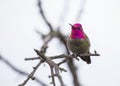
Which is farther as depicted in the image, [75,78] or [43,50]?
[75,78]

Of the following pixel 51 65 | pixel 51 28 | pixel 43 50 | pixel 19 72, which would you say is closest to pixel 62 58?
pixel 43 50

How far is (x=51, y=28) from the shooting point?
2891mm

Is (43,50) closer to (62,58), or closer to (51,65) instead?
(62,58)

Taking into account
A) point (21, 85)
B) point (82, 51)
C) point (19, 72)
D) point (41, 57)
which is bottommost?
point (82, 51)

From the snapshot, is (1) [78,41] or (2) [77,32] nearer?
(2) [77,32]

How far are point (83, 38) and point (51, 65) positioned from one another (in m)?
3.96

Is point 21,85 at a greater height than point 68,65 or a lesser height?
greater

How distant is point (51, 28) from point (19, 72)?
22.8 inches

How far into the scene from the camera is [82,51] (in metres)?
5.53

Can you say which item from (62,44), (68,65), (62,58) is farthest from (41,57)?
(62,44)

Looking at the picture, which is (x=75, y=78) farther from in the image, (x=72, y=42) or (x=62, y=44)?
(x=72, y=42)

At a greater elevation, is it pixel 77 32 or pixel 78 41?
pixel 77 32

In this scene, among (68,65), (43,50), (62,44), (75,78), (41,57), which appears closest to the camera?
(41,57)

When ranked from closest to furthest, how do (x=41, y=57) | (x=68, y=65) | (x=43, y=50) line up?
(x=41, y=57)
(x=43, y=50)
(x=68, y=65)
